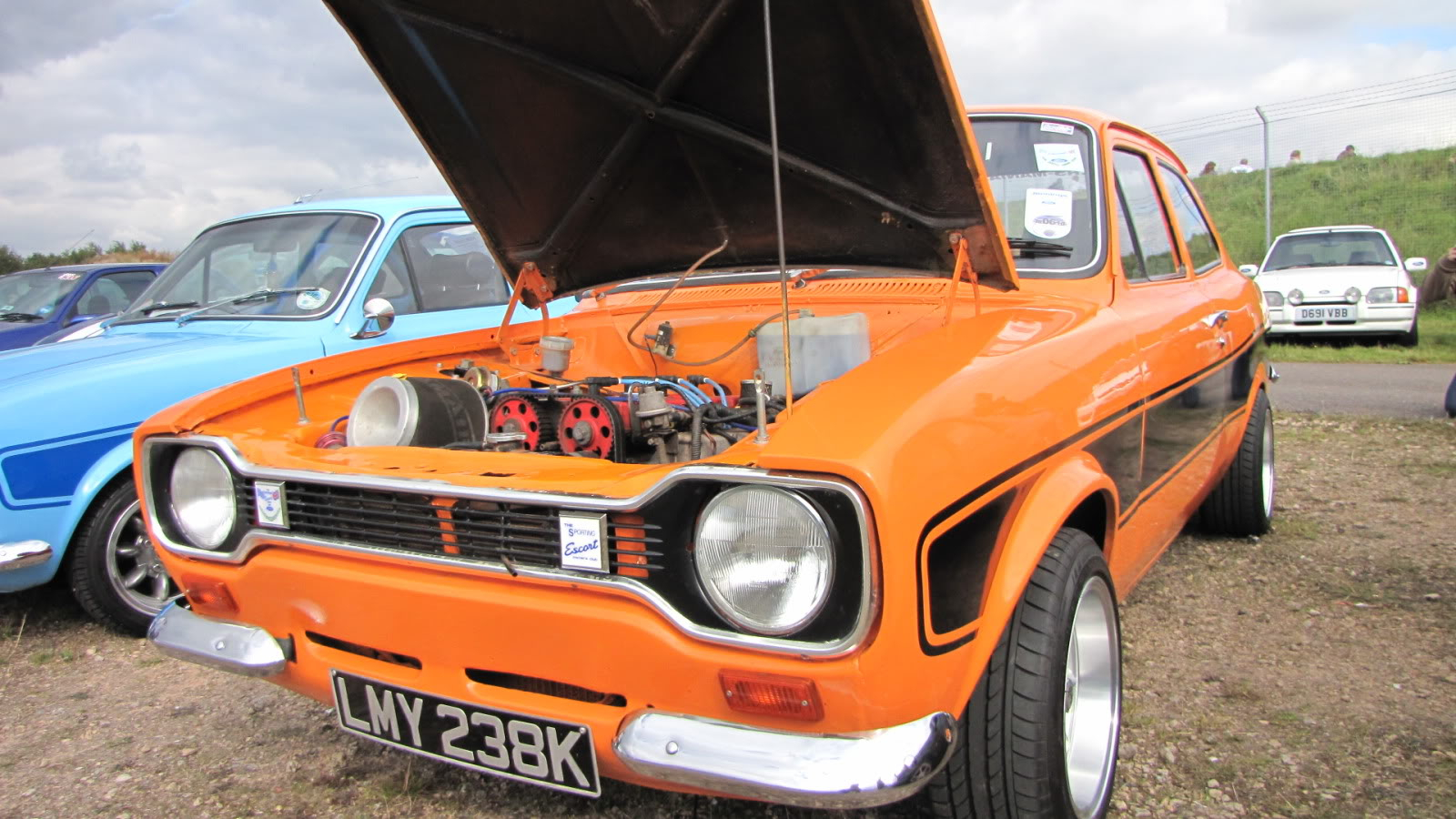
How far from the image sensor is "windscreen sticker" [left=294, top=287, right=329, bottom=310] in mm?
4184

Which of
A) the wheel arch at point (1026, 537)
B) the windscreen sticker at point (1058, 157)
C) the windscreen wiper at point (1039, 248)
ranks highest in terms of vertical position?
the windscreen sticker at point (1058, 157)

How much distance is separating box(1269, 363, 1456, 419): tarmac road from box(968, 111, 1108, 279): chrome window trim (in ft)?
17.2

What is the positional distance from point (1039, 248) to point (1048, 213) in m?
0.11

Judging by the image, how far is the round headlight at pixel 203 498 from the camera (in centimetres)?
211

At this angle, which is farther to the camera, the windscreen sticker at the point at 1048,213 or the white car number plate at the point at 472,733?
the windscreen sticker at the point at 1048,213

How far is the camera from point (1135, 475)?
2482 millimetres

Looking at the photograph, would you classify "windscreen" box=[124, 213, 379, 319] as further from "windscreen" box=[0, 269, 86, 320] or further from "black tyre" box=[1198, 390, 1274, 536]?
"black tyre" box=[1198, 390, 1274, 536]

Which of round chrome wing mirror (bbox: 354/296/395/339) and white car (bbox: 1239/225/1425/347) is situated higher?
round chrome wing mirror (bbox: 354/296/395/339)

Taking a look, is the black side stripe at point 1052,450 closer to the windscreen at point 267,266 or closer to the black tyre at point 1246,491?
the black tyre at point 1246,491

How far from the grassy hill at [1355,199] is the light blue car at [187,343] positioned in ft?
47.4

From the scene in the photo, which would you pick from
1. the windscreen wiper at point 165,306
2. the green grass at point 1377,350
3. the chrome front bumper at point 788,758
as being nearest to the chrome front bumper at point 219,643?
the chrome front bumper at point 788,758

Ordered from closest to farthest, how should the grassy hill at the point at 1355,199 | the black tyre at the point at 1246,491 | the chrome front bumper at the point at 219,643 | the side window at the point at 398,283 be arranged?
the chrome front bumper at the point at 219,643 < the black tyre at the point at 1246,491 < the side window at the point at 398,283 < the grassy hill at the point at 1355,199

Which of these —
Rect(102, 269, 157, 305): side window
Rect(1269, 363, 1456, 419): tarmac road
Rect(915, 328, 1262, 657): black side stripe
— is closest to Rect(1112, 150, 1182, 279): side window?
Rect(915, 328, 1262, 657): black side stripe

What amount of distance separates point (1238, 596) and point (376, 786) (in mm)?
2849
